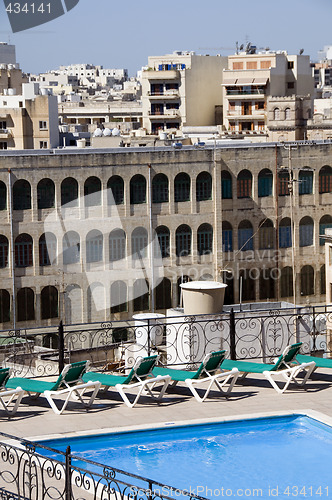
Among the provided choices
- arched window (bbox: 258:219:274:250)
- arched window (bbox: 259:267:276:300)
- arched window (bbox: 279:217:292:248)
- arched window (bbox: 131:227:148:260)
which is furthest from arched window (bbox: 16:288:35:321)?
arched window (bbox: 279:217:292:248)

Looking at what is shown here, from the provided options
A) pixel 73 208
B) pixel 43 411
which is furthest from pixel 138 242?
pixel 43 411

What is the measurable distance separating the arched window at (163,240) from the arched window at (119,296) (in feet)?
8.90

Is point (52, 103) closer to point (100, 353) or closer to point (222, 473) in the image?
point (100, 353)

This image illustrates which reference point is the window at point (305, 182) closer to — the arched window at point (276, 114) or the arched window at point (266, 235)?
the arched window at point (266, 235)

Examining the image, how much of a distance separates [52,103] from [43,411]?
5824 centimetres

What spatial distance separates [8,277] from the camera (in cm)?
4922

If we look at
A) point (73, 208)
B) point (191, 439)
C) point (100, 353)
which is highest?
point (73, 208)

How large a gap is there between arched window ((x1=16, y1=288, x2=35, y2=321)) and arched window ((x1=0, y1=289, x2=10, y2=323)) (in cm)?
52

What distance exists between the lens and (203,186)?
53219 mm

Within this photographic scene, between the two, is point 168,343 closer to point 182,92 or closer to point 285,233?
point 285,233

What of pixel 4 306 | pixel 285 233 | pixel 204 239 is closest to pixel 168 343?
pixel 4 306

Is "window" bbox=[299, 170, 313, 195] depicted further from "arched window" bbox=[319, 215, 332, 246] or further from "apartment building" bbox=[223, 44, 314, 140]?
"apartment building" bbox=[223, 44, 314, 140]

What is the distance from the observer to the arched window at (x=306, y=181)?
2185 inches

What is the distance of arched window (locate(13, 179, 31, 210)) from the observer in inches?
1923
